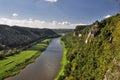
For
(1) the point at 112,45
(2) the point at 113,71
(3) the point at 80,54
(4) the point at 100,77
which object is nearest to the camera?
(2) the point at 113,71

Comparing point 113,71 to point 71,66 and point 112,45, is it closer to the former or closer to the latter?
point 112,45

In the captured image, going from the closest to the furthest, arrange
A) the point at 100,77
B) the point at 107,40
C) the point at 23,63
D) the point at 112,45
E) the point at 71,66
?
the point at 100,77 → the point at 112,45 → the point at 107,40 → the point at 71,66 → the point at 23,63

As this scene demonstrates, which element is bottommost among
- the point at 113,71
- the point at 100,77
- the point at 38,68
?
the point at 38,68

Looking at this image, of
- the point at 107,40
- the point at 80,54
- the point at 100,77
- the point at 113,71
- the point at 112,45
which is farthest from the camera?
the point at 80,54

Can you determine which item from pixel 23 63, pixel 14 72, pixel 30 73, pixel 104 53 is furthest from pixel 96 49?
pixel 23 63

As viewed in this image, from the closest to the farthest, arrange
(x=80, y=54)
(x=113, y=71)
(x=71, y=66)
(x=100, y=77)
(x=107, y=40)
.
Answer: (x=113, y=71) < (x=100, y=77) < (x=107, y=40) < (x=71, y=66) < (x=80, y=54)

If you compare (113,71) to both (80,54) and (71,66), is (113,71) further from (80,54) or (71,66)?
(80,54)

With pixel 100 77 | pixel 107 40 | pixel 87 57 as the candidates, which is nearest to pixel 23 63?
pixel 87 57

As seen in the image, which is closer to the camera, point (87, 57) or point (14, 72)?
point (87, 57)

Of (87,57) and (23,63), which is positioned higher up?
(87,57)
